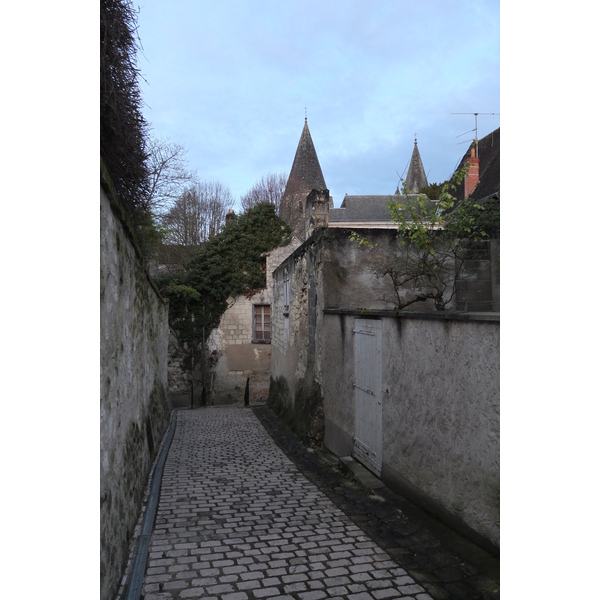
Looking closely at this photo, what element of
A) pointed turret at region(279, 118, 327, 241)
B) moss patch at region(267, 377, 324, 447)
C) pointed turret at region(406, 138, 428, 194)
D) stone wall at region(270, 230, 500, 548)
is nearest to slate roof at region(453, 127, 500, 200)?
moss patch at region(267, 377, 324, 447)

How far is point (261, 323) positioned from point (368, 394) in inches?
495

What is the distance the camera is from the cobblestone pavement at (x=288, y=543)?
3424 millimetres

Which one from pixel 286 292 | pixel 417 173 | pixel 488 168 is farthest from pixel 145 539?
pixel 417 173

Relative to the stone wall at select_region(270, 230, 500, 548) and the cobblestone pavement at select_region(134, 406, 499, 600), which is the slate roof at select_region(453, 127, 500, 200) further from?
the cobblestone pavement at select_region(134, 406, 499, 600)

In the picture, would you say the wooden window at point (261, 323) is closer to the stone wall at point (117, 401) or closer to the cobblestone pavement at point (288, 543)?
the cobblestone pavement at point (288, 543)

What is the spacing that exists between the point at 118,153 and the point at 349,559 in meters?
3.77

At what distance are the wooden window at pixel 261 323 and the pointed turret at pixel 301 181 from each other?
15.6 meters

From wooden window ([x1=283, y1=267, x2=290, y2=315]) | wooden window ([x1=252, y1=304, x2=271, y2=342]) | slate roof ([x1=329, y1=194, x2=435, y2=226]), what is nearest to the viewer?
wooden window ([x1=283, y1=267, x2=290, y2=315])

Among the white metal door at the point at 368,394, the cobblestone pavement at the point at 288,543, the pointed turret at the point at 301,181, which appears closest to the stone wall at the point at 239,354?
the cobblestone pavement at the point at 288,543

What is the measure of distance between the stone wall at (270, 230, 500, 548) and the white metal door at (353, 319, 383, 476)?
0.15m

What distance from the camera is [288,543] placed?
424 centimetres

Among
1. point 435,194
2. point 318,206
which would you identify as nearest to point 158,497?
point 318,206

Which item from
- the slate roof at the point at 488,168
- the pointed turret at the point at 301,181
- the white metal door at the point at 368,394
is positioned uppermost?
the pointed turret at the point at 301,181

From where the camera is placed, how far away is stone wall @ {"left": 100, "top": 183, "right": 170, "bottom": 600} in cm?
327
